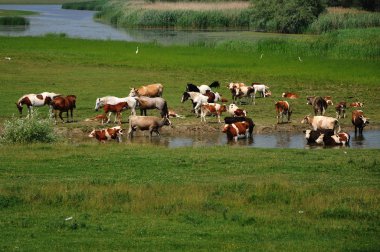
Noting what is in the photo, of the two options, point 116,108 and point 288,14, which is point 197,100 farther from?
point 288,14

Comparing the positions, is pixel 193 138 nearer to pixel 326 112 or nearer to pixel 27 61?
pixel 326 112

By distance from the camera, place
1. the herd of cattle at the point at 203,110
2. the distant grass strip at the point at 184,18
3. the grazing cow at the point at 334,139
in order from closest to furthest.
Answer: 1. the grazing cow at the point at 334,139
2. the herd of cattle at the point at 203,110
3. the distant grass strip at the point at 184,18

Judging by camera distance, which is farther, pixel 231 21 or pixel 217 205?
pixel 231 21

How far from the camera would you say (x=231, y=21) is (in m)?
83.4

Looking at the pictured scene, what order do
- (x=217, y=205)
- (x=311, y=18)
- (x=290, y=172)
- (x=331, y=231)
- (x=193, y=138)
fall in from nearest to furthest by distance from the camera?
(x=331, y=231), (x=217, y=205), (x=290, y=172), (x=193, y=138), (x=311, y=18)

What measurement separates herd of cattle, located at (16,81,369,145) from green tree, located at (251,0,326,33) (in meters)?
38.8

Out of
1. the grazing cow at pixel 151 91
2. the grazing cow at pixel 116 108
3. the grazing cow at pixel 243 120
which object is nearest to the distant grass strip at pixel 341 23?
the grazing cow at pixel 151 91

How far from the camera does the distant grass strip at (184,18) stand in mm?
83250

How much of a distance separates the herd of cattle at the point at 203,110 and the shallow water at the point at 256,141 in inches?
12.5

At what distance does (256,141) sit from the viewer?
2622cm

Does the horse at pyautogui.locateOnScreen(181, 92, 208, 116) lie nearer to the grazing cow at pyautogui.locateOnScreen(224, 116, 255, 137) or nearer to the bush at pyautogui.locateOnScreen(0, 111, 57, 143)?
the grazing cow at pyautogui.locateOnScreen(224, 116, 255, 137)

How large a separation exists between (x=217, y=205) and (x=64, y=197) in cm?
263

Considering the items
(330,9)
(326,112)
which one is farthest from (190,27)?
(326,112)

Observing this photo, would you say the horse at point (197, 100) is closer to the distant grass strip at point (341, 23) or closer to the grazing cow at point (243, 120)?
the grazing cow at point (243, 120)
